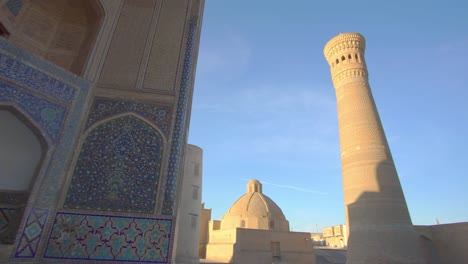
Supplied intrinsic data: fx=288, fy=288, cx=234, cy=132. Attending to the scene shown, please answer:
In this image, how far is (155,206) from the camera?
124 inches

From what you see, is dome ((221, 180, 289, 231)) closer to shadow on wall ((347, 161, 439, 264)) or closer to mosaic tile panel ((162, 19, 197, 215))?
shadow on wall ((347, 161, 439, 264))

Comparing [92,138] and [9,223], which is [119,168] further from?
[9,223]

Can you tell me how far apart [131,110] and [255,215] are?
17.0 meters

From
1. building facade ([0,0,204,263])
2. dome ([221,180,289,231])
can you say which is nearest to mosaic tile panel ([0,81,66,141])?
building facade ([0,0,204,263])

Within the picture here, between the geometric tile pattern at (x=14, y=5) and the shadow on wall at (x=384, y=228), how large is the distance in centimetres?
1159

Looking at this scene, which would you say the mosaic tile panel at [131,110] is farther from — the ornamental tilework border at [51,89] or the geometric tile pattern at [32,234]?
the geometric tile pattern at [32,234]

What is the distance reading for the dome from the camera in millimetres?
19094

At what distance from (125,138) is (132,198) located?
2.47 feet

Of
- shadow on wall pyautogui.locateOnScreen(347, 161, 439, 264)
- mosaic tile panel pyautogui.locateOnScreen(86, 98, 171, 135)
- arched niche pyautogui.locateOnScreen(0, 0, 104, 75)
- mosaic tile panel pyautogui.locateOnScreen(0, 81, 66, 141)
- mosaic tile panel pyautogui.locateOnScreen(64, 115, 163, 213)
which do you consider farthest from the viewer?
shadow on wall pyautogui.locateOnScreen(347, 161, 439, 264)

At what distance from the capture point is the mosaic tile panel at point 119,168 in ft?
10.1

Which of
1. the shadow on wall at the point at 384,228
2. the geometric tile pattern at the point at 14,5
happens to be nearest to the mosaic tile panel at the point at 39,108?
the geometric tile pattern at the point at 14,5

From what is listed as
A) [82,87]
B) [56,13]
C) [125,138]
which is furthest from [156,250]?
[56,13]

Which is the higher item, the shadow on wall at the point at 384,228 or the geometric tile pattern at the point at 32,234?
the shadow on wall at the point at 384,228

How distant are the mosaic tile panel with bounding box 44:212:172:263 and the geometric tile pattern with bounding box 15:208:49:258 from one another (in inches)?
4.2
